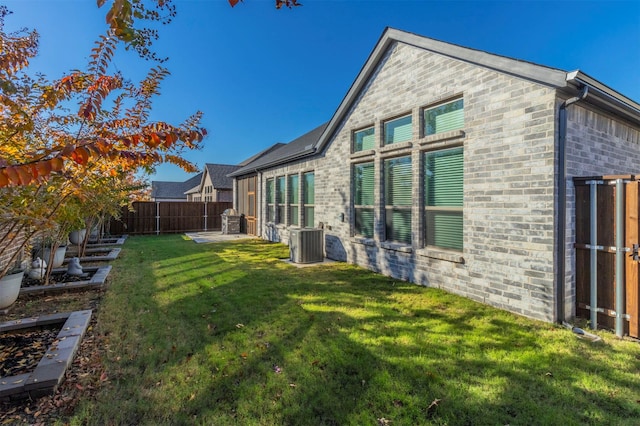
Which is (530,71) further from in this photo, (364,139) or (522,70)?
(364,139)

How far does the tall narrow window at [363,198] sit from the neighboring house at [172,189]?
37.4 meters

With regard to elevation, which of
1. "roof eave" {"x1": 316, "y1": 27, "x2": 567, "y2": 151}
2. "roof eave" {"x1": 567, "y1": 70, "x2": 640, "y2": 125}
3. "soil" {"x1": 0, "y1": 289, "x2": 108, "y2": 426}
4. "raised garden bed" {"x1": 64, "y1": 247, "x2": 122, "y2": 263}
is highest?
"roof eave" {"x1": 316, "y1": 27, "x2": 567, "y2": 151}

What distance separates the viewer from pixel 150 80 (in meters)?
5.30

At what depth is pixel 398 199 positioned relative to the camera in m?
7.03

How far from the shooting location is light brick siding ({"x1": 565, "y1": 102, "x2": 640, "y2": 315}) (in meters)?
4.36

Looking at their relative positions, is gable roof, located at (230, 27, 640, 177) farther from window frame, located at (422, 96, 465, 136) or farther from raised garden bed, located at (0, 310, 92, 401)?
raised garden bed, located at (0, 310, 92, 401)

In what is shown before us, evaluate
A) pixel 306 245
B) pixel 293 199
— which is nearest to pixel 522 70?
pixel 306 245

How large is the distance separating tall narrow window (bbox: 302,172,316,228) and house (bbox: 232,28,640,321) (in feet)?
6.56

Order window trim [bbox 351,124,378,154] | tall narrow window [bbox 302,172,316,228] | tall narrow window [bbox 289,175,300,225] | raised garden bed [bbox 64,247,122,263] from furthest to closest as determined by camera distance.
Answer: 1. tall narrow window [bbox 289,175,300,225]
2. tall narrow window [bbox 302,172,316,228]
3. raised garden bed [bbox 64,247,122,263]
4. window trim [bbox 351,124,378,154]

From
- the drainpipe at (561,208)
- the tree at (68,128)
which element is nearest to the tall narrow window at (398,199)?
the drainpipe at (561,208)

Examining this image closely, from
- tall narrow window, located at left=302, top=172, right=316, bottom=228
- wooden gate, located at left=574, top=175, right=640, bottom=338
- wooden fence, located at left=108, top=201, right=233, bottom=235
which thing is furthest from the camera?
wooden fence, located at left=108, top=201, right=233, bottom=235

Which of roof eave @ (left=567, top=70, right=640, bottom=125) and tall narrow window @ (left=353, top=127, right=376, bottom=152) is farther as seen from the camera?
tall narrow window @ (left=353, top=127, right=376, bottom=152)

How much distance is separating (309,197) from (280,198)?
255 centimetres

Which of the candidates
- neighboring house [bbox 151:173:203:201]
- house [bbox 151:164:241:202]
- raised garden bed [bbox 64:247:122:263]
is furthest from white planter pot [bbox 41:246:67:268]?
neighboring house [bbox 151:173:203:201]
